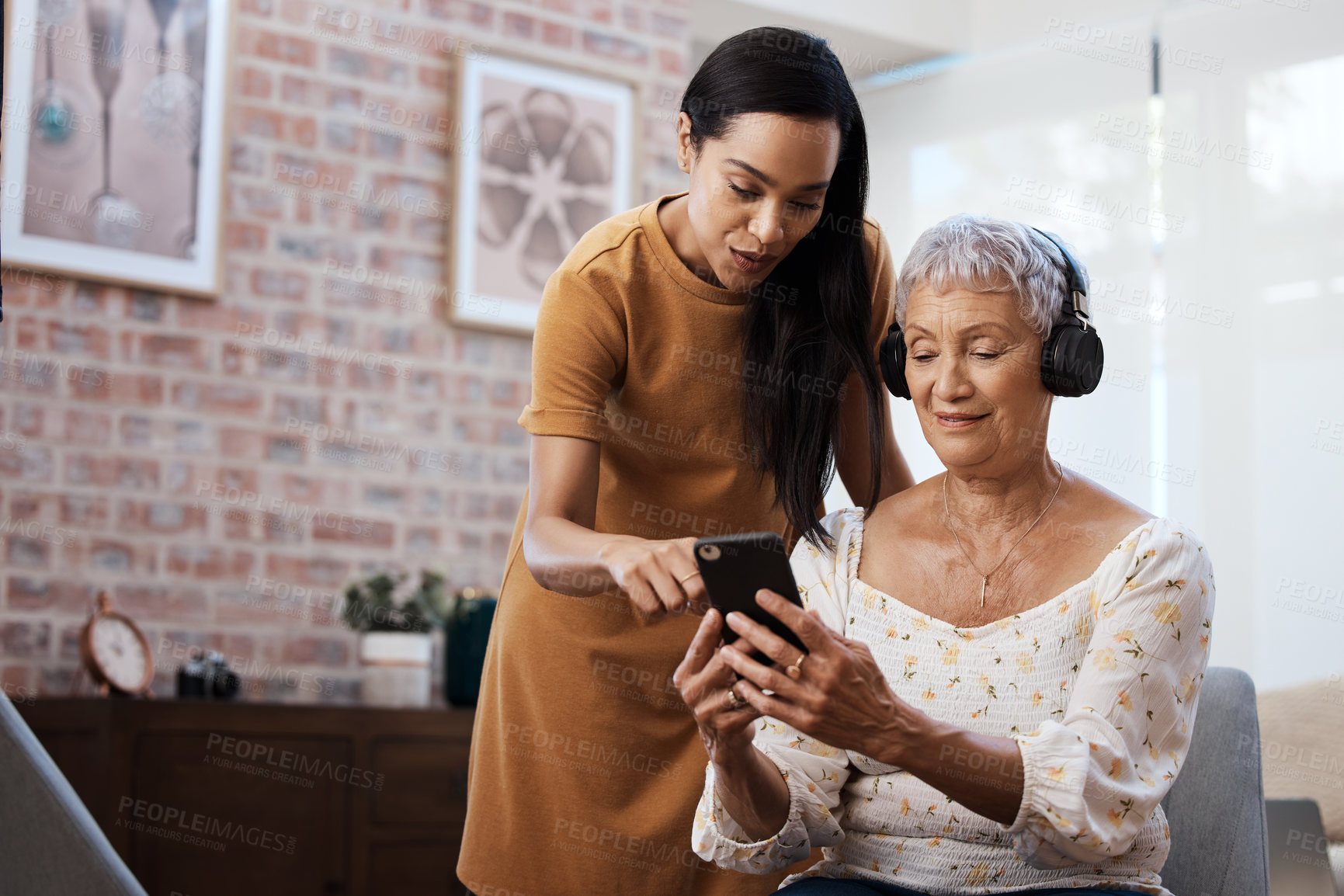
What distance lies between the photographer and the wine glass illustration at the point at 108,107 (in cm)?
330

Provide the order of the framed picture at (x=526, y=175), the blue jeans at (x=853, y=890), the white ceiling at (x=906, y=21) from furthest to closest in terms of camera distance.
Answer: the white ceiling at (x=906, y=21), the framed picture at (x=526, y=175), the blue jeans at (x=853, y=890)

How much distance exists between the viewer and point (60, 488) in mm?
3219

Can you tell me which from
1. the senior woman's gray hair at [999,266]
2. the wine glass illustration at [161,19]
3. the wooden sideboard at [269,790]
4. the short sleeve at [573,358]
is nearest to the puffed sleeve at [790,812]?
the short sleeve at [573,358]

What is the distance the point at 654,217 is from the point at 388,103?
226 cm

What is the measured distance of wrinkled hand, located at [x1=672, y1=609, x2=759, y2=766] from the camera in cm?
136

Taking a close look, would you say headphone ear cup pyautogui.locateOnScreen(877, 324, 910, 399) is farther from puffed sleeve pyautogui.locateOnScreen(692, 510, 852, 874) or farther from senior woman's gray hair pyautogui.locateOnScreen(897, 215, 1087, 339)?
puffed sleeve pyautogui.locateOnScreen(692, 510, 852, 874)

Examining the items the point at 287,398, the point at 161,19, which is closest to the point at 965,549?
the point at 287,398

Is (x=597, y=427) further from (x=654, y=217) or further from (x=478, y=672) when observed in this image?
(x=478, y=672)

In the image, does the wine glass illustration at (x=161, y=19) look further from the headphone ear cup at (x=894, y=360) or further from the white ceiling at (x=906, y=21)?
the headphone ear cup at (x=894, y=360)

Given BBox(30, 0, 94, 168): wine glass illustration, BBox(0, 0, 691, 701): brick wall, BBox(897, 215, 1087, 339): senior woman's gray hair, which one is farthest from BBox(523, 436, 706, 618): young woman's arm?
BBox(30, 0, 94, 168): wine glass illustration

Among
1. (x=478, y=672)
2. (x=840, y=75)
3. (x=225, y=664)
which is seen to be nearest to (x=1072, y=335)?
(x=840, y=75)

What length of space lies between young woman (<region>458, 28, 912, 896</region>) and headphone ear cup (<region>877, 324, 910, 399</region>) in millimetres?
53

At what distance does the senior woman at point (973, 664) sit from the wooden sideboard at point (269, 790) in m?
1.75

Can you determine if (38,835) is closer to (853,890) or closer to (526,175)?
(853,890)
